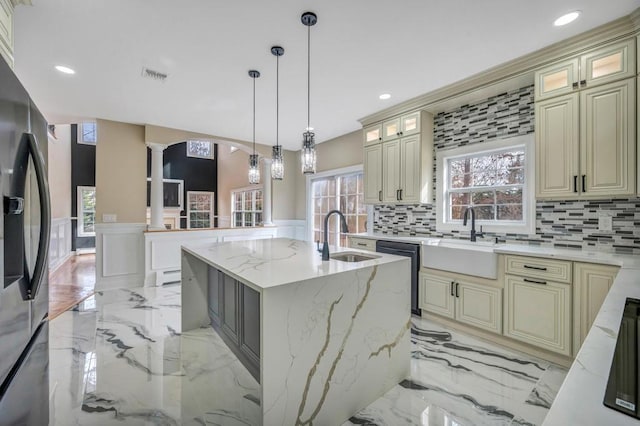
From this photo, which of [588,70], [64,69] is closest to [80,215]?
[64,69]

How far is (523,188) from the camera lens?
9.71ft

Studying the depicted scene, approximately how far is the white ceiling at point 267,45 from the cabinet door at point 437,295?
211 centimetres

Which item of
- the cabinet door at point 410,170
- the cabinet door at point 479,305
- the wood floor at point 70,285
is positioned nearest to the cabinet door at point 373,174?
the cabinet door at point 410,170

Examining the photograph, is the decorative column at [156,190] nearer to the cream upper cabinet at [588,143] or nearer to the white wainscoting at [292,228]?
the white wainscoting at [292,228]

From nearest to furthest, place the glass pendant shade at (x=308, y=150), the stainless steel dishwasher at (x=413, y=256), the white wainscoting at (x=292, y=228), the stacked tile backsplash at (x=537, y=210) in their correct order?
the glass pendant shade at (x=308, y=150) → the stacked tile backsplash at (x=537, y=210) → the stainless steel dishwasher at (x=413, y=256) → the white wainscoting at (x=292, y=228)

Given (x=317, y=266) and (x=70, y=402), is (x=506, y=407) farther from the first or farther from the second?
(x=70, y=402)

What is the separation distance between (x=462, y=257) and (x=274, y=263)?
6.30 ft

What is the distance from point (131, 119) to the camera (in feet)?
14.3

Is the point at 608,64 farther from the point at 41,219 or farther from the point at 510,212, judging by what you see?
the point at 41,219

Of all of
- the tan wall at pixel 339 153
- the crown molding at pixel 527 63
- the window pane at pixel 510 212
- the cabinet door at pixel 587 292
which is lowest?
the cabinet door at pixel 587 292

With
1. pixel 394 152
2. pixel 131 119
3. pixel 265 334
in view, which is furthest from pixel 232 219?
pixel 265 334

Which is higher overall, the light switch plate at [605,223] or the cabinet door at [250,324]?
the light switch plate at [605,223]

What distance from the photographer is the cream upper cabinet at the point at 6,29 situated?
5.58 ft

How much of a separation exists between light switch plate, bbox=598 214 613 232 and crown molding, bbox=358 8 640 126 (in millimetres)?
1374
